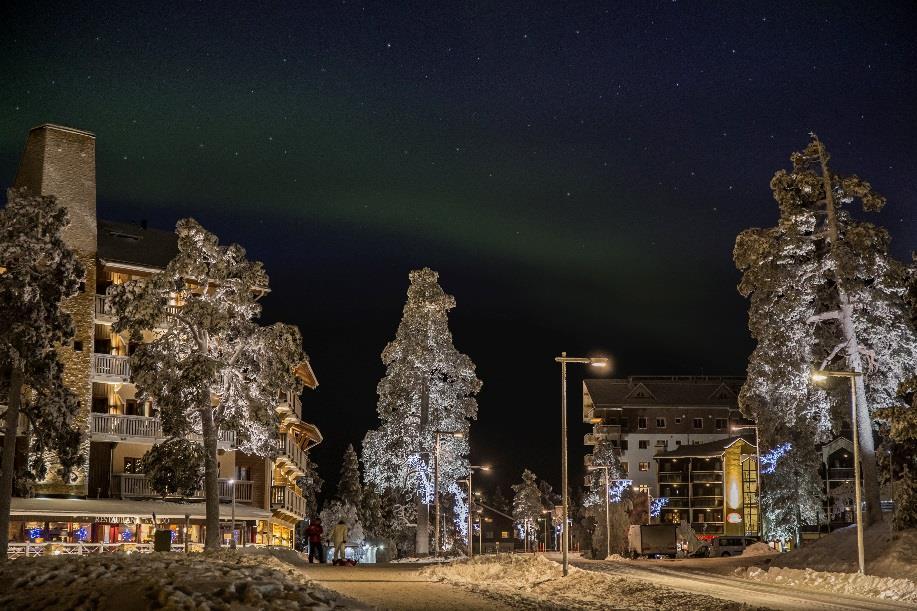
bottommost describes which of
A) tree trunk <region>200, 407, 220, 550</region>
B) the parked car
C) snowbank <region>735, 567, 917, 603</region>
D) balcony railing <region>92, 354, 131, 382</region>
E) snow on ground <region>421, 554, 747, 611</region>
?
the parked car

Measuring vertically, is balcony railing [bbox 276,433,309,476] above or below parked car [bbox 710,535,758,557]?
above

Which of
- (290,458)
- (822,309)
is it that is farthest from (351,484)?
(822,309)

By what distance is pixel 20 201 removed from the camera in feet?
123

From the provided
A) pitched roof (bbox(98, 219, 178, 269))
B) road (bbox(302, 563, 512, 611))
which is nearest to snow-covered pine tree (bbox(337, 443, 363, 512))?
pitched roof (bbox(98, 219, 178, 269))

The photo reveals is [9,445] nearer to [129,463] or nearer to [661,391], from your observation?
[129,463]

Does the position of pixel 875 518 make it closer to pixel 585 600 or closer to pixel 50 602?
pixel 585 600

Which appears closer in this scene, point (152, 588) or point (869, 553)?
point (152, 588)

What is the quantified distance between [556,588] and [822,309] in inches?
998

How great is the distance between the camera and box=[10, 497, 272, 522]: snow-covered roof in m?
51.8

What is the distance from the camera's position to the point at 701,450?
449ft

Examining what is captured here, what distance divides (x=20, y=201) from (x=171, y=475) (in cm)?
1153

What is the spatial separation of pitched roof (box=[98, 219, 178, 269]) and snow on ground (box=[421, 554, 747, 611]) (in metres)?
29.8

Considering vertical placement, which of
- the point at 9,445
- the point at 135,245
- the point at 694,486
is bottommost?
the point at 694,486

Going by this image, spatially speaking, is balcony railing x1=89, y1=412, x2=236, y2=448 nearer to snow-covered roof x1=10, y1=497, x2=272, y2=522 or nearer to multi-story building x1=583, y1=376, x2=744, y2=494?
snow-covered roof x1=10, y1=497, x2=272, y2=522
